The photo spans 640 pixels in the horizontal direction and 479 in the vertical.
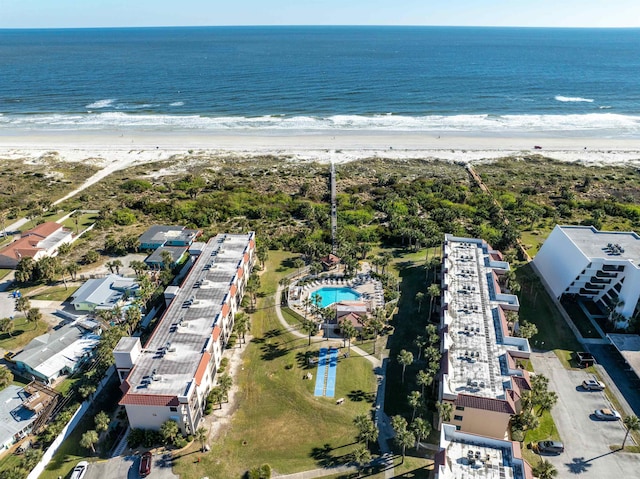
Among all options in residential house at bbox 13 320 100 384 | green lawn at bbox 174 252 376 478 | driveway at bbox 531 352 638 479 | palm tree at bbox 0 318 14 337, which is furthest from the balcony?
palm tree at bbox 0 318 14 337

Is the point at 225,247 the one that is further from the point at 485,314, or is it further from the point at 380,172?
the point at 380,172

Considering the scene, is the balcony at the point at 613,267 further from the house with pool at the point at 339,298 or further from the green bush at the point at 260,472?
the green bush at the point at 260,472

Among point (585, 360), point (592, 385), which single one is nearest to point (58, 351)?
point (592, 385)

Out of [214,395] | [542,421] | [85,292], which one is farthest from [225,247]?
[542,421]

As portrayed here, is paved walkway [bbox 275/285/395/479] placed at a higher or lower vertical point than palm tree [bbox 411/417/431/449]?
lower

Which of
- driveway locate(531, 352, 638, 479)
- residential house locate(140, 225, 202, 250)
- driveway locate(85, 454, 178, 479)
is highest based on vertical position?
residential house locate(140, 225, 202, 250)

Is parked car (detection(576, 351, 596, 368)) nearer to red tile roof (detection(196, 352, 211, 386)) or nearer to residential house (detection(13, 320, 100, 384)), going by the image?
red tile roof (detection(196, 352, 211, 386))
